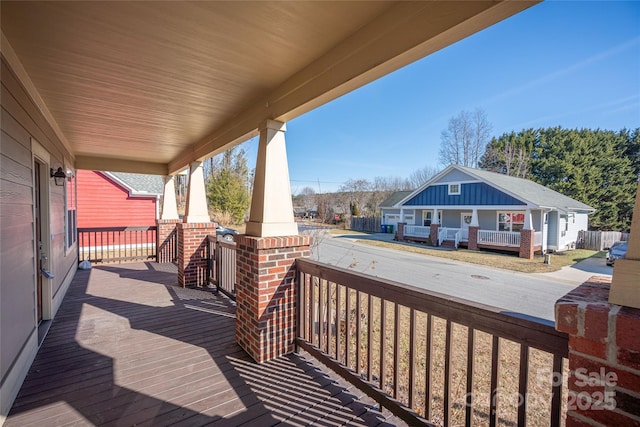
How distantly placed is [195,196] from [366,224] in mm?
20857

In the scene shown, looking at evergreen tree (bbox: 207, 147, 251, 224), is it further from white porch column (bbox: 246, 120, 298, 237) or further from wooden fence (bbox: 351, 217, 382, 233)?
white porch column (bbox: 246, 120, 298, 237)

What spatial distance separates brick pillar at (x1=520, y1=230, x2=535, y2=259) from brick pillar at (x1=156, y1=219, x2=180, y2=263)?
13740mm

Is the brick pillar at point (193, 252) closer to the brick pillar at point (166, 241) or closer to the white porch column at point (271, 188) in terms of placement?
the brick pillar at point (166, 241)

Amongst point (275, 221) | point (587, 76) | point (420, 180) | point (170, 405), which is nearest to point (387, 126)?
point (420, 180)

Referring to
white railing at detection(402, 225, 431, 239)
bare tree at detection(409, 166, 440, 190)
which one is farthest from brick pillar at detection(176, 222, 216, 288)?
bare tree at detection(409, 166, 440, 190)

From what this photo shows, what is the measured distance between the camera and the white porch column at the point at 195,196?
17.3ft

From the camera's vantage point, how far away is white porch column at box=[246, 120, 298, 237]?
2.88 metres

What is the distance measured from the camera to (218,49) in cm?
206

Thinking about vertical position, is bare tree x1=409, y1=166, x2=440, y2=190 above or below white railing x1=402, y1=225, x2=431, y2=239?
above

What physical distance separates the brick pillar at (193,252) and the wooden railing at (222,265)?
0.12 meters

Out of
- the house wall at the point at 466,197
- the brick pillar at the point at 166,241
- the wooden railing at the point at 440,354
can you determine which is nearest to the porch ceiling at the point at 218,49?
the wooden railing at the point at 440,354

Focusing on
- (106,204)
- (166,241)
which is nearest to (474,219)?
(166,241)

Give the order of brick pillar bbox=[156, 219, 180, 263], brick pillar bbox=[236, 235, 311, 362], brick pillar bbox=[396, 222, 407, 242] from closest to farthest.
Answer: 1. brick pillar bbox=[236, 235, 311, 362]
2. brick pillar bbox=[156, 219, 180, 263]
3. brick pillar bbox=[396, 222, 407, 242]

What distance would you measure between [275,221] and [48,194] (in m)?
3.12
